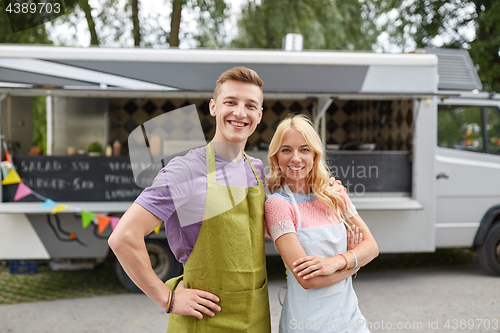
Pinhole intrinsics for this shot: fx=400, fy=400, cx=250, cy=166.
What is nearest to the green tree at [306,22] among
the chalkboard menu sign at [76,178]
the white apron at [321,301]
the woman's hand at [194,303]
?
the chalkboard menu sign at [76,178]

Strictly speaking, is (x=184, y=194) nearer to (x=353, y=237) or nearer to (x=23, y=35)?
(x=353, y=237)

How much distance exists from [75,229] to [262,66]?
2.72 m

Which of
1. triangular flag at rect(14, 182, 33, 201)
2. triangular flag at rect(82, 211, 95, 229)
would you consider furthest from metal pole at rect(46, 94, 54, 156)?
triangular flag at rect(82, 211, 95, 229)

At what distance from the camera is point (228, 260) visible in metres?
1.47

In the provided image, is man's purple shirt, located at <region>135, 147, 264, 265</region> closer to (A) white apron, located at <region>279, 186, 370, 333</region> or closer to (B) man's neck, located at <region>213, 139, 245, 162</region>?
(B) man's neck, located at <region>213, 139, 245, 162</region>

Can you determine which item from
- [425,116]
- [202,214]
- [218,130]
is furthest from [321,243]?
[425,116]

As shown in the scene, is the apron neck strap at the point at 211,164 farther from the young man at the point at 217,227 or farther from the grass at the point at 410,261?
the grass at the point at 410,261

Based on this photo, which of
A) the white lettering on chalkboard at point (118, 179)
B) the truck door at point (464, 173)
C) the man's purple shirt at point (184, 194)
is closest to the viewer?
the man's purple shirt at point (184, 194)

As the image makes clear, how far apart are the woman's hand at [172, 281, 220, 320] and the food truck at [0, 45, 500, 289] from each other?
2969 mm

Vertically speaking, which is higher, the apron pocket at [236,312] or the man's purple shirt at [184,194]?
the man's purple shirt at [184,194]

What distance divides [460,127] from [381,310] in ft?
8.80

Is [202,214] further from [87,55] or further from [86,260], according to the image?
[86,260]

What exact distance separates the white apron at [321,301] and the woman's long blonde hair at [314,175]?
9 cm

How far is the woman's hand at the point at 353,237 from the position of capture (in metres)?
1.66
